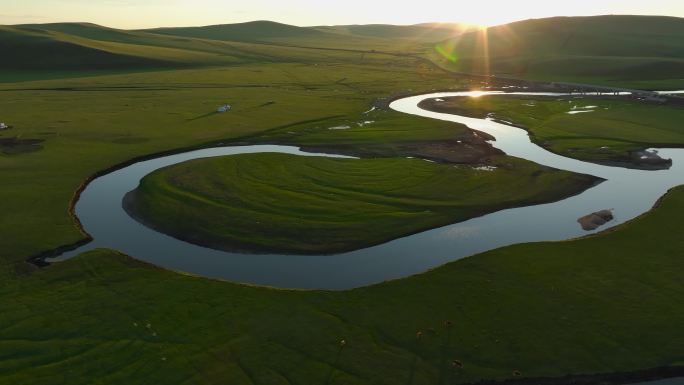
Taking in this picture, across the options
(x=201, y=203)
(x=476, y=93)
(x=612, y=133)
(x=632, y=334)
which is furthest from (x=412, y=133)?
(x=476, y=93)

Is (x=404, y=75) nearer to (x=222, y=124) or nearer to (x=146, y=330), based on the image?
(x=222, y=124)

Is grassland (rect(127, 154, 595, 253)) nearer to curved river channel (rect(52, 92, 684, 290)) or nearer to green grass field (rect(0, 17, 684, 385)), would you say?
curved river channel (rect(52, 92, 684, 290))

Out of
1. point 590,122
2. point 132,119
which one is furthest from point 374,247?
point 132,119

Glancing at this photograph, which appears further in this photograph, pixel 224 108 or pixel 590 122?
pixel 224 108

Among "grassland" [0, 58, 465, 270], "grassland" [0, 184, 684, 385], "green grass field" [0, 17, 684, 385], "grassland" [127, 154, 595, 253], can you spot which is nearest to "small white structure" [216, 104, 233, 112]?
"grassland" [0, 58, 465, 270]

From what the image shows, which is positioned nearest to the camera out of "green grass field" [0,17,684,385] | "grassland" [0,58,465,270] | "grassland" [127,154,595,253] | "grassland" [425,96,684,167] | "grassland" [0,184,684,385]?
"grassland" [0,184,684,385]

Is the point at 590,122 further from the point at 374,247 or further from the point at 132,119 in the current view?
the point at 132,119
